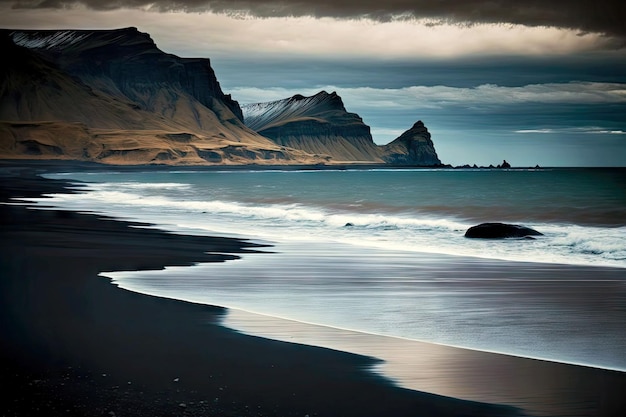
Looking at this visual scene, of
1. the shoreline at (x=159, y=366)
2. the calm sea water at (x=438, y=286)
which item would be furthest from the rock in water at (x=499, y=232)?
the shoreline at (x=159, y=366)

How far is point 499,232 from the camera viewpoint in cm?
2573

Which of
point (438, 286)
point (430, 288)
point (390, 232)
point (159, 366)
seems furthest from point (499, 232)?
point (159, 366)

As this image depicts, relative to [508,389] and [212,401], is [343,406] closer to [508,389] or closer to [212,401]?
[212,401]

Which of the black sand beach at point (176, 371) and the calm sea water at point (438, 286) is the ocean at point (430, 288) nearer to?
the calm sea water at point (438, 286)

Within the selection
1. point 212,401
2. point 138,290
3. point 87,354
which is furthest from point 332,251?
point 212,401

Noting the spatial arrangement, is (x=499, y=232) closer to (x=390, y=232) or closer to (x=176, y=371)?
(x=390, y=232)

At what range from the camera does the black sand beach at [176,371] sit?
7.04 m

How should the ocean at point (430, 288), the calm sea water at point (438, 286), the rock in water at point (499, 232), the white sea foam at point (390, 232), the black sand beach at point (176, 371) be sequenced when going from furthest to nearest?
the rock in water at point (499, 232)
the white sea foam at point (390, 232)
the calm sea water at point (438, 286)
the ocean at point (430, 288)
the black sand beach at point (176, 371)

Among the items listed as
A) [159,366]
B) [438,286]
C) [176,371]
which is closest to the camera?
[176,371]

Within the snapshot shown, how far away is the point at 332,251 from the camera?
71.0ft

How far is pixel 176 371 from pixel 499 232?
19.1 m

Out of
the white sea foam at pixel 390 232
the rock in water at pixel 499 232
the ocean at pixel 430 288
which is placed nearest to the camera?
the ocean at pixel 430 288

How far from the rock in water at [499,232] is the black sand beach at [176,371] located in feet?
49.3

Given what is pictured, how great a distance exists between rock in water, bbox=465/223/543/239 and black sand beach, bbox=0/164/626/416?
49.3 feet
